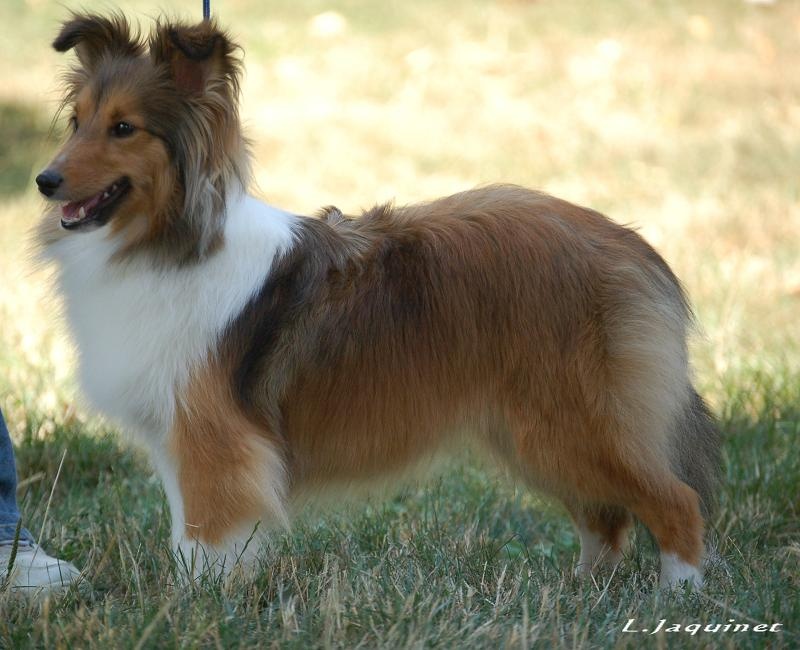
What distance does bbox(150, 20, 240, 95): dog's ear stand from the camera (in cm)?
349

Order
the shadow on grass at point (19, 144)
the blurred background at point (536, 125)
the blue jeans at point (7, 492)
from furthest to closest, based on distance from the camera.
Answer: the shadow on grass at point (19, 144), the blurred background at point (536, 125), the blue jeans at point (7, 492)

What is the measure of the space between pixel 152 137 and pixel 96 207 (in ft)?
1.00

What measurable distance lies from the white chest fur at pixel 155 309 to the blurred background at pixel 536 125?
2.03 meters

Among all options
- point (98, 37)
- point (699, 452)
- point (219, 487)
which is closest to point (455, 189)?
point (699, 452)

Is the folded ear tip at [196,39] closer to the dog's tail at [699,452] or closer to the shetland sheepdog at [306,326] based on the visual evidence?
the shetland sheepdog at [306,326]

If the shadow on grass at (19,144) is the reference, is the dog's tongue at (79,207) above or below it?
above

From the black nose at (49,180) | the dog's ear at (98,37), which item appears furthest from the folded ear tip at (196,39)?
the black nose at (49,180)

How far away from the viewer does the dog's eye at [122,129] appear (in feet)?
11.6

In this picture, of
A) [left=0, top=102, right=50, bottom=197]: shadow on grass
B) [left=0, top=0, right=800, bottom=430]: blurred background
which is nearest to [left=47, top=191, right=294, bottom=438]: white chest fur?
[left=0, top=0, right=800, bottom=430]: blurred background

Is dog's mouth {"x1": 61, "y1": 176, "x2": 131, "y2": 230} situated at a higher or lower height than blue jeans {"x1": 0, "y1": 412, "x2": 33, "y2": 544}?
higher

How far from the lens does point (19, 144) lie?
11.6 metres

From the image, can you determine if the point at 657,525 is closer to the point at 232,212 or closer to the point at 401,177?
the point at 232,212

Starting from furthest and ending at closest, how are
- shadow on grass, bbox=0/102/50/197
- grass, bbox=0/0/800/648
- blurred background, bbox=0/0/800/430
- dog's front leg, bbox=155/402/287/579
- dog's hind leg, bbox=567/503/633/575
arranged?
1. shadow on grass, bbox=0/102/50/197
2. blurred background, bbox=0/0/800/430
3. dog's hind leg, bbox=567/503/633/575
4. dog's front leg, bbox=155/402/287/579
5. grass, bbox=0/0/800/648

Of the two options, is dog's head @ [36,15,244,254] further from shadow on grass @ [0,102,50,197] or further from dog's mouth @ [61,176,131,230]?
shadow on grass @ [0,102,50,197]
